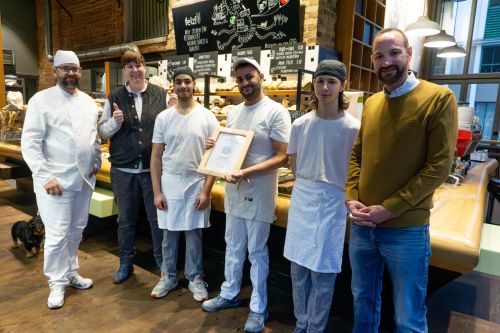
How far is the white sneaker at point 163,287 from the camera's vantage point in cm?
259

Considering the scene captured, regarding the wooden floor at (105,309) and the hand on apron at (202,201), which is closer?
the wooden floor at (105,309)

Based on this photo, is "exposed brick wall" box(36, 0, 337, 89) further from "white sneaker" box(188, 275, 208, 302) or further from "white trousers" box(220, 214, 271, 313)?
"white sneaker" box(188, 275, 208, 302)

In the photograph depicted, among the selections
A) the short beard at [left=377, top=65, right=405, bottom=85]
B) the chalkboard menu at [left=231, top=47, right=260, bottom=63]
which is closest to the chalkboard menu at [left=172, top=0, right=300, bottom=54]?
the chalkboard menu at [left=231, top=47, right=260, bottom=63]

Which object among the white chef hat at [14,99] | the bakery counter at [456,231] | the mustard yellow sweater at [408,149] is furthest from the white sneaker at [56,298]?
the white chef hat at [14,99]

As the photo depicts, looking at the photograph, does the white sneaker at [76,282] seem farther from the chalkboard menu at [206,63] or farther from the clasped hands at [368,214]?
the chalkboard menu at [206,63]

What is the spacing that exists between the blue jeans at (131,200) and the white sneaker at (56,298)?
50cm

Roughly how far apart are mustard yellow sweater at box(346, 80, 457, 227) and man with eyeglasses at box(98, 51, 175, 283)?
1571mm

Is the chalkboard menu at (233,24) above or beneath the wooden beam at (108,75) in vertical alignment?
above

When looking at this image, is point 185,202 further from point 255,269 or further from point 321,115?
point 321,115

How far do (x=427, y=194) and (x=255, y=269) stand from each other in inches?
44.1

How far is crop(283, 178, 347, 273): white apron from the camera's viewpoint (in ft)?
5.94

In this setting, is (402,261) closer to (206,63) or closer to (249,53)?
(249,53)

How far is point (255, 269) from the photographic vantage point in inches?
86.5

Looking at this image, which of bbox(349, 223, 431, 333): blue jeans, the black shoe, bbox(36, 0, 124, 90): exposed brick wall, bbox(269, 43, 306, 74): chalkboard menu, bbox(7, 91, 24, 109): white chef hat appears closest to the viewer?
bbox(349, 223, 431, 333): blue jeans
